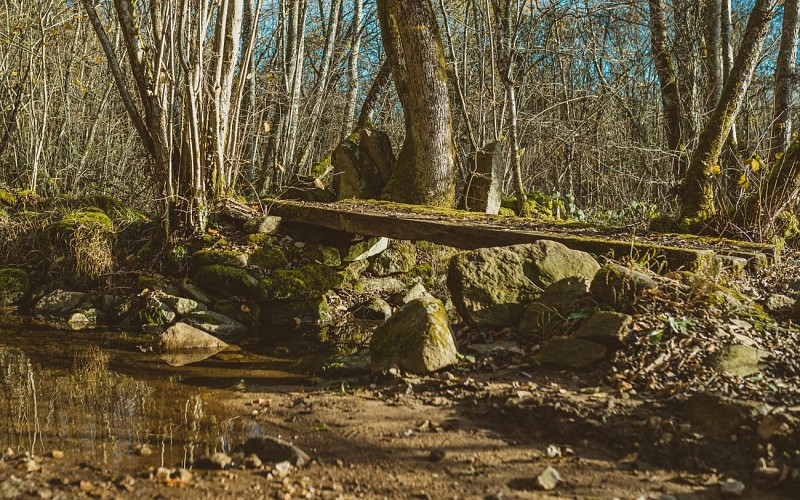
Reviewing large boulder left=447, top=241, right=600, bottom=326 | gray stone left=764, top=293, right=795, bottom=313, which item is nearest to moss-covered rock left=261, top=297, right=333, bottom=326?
large boulder left=447, top=241, right=600, bottom=326

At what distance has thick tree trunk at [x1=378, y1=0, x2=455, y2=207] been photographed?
9039mm

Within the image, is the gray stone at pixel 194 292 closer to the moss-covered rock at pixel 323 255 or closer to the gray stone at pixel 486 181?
the moss-covered rock at pixel 323 255

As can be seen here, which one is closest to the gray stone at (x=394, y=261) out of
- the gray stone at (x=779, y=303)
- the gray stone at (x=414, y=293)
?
the gray stone at (x=414, y=293)

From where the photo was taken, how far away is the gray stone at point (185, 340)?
19.1ft

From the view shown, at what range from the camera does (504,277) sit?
526 centimetres

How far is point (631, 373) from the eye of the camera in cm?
393

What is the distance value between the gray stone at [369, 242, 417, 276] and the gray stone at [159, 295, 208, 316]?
271 centimetres

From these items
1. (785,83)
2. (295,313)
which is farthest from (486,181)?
(785,83)

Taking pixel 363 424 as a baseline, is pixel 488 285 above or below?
above

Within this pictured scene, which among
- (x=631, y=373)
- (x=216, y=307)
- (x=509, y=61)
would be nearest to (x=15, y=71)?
(x=216, y=307)

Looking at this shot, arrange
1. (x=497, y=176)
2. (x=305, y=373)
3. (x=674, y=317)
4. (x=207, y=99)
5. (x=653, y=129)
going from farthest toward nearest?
(x=653, y=129) → (x=497, y=176) → (x=207, y=99) → (x=305, y=373) → (x=674, y=317)

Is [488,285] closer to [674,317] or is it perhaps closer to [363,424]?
[674,317]

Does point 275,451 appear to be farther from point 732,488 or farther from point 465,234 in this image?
point 465,234

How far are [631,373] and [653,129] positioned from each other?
13213 mm
